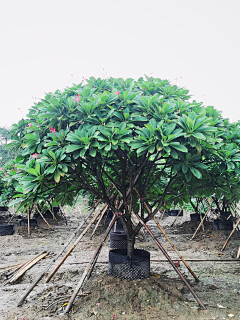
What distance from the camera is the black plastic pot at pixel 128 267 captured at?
457cm

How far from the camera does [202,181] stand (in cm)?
452

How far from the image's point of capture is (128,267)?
4.58 m

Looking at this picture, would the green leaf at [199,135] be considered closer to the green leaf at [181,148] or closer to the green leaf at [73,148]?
the green leaf at [181,148]

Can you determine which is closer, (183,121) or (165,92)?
(183,121)

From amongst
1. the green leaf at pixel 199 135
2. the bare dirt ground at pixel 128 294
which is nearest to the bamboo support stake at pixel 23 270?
the bare dirt ground at pixel 128 294

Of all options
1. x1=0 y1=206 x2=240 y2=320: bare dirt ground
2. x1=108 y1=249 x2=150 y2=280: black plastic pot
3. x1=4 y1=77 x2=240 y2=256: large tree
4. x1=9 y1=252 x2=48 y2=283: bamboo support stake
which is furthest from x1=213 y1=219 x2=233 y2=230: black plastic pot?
x1=4 y1=77 x2=240 y2=256: large tree

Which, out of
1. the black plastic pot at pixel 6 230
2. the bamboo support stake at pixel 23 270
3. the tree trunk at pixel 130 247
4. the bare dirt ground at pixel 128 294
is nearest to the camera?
the bare dirt ground at pixel 128 294

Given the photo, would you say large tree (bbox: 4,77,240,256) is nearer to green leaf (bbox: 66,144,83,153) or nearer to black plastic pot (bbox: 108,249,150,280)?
green leaf (bbox: 66,144,83,153)

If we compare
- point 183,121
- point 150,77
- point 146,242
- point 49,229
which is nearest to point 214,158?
point 183,121

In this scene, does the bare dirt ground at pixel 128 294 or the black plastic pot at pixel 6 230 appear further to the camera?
the black plastic pot at pixel 6 230

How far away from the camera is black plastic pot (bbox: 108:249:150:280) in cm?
457

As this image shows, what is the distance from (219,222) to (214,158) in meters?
6.74

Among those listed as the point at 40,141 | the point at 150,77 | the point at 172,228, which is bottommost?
the point at 172,228

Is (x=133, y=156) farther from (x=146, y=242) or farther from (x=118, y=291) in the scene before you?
(x=146, y=242)
